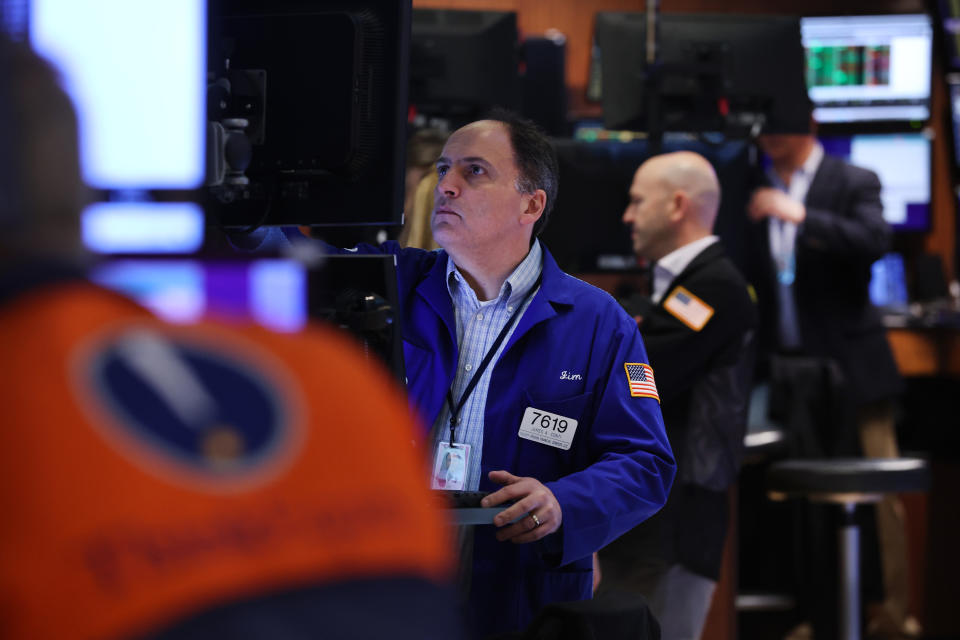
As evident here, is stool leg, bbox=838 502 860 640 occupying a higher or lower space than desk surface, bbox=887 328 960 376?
lower

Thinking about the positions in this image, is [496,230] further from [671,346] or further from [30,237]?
[30,237]

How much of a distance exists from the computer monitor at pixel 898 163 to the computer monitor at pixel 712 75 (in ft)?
4.98

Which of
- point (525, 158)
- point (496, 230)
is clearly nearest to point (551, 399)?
point (496, 230)

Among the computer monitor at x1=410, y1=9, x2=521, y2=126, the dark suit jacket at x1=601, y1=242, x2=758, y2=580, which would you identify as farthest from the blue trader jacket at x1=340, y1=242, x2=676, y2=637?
the computer monitor at x1=410, y1=9, x2=521, y2=126

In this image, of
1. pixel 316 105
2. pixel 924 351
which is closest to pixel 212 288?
pixel 316 105

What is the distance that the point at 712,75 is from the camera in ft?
12.8

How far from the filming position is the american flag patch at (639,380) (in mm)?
1983

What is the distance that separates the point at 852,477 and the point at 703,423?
70 cm

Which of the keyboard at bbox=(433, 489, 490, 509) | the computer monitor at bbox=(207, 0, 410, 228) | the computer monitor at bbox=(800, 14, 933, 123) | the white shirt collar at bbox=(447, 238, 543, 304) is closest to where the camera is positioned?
the keyboard at bbox=(433, 489, 490, 509)

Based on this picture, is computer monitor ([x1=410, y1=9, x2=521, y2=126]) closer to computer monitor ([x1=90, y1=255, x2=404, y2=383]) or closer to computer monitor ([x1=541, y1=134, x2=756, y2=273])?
computer monitor ([x1=541, y1=134, x2=756, y2=273])

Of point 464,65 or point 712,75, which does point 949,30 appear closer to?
point 712,75

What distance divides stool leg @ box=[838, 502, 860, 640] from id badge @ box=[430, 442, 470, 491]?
2085mm

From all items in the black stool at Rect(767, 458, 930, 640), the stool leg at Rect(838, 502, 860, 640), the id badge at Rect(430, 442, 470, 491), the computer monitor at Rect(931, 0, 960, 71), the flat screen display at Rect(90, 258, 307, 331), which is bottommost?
the stool leg at Rect(838, 502, 860, 640)

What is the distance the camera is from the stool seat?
346 centimetres
